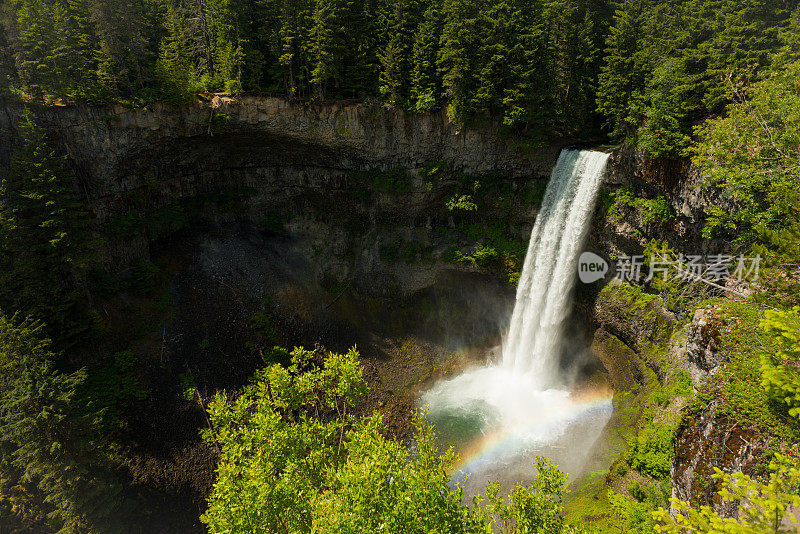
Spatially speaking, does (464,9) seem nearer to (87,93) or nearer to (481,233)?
(481,233)

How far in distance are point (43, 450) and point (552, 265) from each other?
2932cm

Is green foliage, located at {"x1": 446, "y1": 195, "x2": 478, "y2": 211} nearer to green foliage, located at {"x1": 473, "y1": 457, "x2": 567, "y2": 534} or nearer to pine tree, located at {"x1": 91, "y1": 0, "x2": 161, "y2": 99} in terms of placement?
green foliage, located at {"x1": 473, "y1": 457, "x2": 567, "y2": 534}

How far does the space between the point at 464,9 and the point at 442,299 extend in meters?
21.9

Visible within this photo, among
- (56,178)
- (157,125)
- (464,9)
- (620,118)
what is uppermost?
(464,9)

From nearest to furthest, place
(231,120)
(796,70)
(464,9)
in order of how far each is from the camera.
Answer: (796,70) < (464,9) < (231,120)

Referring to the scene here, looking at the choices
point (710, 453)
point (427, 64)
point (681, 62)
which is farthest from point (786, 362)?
point (427, 64)

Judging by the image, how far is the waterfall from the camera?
2434 centimetres

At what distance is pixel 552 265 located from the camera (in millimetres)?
25969

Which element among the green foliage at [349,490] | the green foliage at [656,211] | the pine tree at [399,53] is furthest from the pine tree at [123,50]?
the green foliage at [656,211]

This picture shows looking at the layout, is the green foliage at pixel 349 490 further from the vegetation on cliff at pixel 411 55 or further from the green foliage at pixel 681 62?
the vegetation on cliff at pixel 411 55

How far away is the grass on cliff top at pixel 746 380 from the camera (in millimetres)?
8164

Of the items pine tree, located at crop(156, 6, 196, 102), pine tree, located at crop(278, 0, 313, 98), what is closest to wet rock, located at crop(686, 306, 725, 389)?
pine tree, located at crop(278, 0, 313, 98)

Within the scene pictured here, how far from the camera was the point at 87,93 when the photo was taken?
2427 cm

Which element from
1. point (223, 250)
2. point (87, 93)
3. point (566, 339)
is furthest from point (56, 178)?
point (566, 339)
